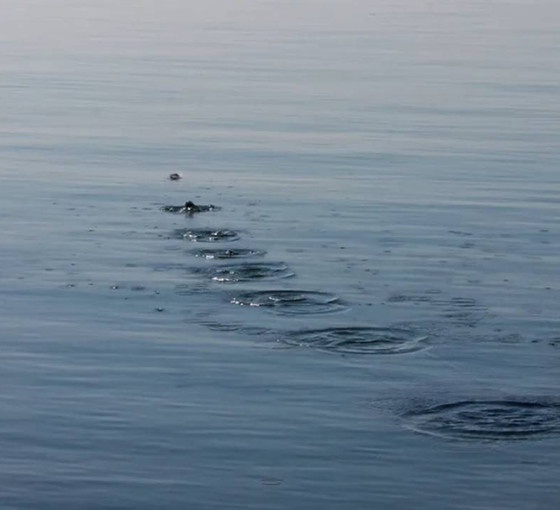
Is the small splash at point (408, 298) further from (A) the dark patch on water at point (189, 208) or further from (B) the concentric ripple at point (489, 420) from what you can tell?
(A) the dark patch on water at point (189, 208)

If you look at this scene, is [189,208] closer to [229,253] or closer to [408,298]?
[229,253]

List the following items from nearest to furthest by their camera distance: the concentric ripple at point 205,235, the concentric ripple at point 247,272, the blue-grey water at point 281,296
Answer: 1. the blue-grey water at point 281,296
2. the concentric ripple at point 247,272
3. the concentric ripple at point 205,235

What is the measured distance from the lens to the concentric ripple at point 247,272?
17.9 m

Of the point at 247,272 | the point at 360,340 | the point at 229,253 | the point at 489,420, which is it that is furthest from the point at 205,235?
the point at 489,420

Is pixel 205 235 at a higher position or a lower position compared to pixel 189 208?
lower

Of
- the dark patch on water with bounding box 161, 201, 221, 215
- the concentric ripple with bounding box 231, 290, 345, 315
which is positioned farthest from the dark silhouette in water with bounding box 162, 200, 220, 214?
the concentric ripple with bounding box 231, 290, 345, 315

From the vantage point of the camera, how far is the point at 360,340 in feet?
50.9

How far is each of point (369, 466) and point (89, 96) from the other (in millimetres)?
23973

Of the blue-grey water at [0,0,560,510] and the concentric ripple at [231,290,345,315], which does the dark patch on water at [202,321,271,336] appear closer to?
the blue-grey water at [0,0,560,510]

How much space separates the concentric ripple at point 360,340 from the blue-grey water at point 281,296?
0.04 m

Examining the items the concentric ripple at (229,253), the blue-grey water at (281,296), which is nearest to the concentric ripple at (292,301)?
the blue-grey water at (281,296)

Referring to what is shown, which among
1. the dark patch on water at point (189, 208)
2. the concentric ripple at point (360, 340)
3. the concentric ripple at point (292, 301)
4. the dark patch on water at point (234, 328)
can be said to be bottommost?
the concentric ripple at point (360, 340)

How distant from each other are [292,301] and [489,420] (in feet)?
13.4

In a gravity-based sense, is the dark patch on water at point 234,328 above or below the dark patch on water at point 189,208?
below
